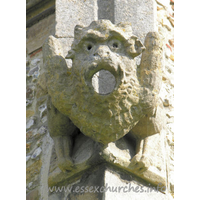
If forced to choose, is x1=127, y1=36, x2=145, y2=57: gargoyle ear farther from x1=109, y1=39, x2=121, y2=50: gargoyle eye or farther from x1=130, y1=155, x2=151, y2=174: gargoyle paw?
x1=130, y1=155, x2=151, y2=174: gargoyle paw

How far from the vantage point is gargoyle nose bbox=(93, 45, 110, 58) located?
2.47 meters

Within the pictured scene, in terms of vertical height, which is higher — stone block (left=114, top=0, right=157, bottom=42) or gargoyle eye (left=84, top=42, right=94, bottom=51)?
stone block (left=114, top=0, right=157, bottom=42)

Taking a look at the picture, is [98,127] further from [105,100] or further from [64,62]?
[64,62]

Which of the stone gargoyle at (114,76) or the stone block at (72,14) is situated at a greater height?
the stone block at (72,14)

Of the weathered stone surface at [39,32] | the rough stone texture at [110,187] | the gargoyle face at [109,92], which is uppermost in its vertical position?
the weathered stone surface at [39,32]

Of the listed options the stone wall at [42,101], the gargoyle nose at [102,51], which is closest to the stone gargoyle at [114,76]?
the gargoyle nose at [102,51]

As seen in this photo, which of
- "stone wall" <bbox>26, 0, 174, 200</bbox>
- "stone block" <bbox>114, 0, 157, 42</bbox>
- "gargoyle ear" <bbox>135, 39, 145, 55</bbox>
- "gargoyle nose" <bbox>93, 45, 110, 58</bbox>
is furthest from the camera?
"stone wall" <bbox>26, 0, 174, 200</bbox>

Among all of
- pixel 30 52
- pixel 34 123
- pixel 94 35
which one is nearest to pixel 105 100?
pixel 94 35

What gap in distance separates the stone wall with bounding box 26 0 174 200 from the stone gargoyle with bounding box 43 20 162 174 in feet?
1.14

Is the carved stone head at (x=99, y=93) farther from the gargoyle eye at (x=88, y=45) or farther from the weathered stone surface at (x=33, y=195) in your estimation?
the weathered stone surface at (x=33, y=195)

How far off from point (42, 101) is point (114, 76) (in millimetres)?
1106

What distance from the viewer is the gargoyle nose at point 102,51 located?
2.47 m

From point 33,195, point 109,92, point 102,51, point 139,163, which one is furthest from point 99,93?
point 33,195

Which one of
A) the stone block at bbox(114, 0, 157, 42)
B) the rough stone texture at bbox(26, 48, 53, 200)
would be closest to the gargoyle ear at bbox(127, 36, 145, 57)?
the stone block at bbox(114, 0, 157, 42)
